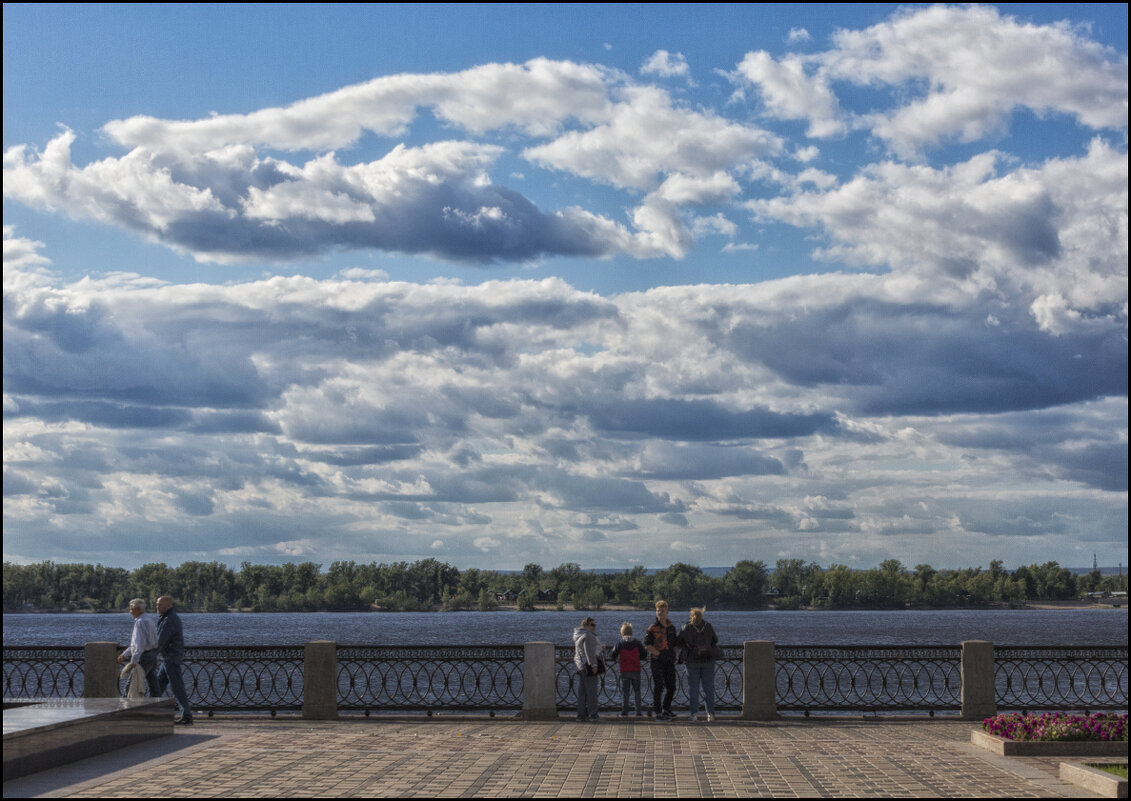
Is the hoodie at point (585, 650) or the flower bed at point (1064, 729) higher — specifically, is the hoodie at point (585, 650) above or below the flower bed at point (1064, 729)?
above

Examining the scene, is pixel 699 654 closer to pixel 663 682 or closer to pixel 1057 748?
pixel 663 682

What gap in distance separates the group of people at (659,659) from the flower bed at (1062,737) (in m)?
→ 4.17

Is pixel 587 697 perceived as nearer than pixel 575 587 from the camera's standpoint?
Yes

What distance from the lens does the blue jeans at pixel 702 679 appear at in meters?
15.8

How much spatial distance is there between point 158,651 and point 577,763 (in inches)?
251

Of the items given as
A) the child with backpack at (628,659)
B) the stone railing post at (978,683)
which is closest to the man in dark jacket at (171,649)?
the child with backpack at (628,659)

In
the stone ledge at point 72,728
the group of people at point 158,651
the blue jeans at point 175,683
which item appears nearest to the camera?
the stone ledge at point 72,728

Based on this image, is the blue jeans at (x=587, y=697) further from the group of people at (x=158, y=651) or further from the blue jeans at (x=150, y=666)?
the blue jeans at (x=150, y=666)

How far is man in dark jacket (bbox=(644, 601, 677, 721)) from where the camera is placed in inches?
621

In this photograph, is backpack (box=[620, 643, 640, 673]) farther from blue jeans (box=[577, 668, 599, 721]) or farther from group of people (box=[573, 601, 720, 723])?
blue jeans (box=[577, 668, 599, 721])

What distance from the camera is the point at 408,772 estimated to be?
1142 centimetres

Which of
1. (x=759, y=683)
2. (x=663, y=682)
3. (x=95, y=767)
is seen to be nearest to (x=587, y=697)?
(x=663, y=682)

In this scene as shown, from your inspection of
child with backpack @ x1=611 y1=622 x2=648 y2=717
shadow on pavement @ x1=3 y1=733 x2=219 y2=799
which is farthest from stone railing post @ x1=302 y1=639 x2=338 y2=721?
child with backpack @ x1=611 y1=622 x2=648 y2=717

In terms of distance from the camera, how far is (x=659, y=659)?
15930mm
